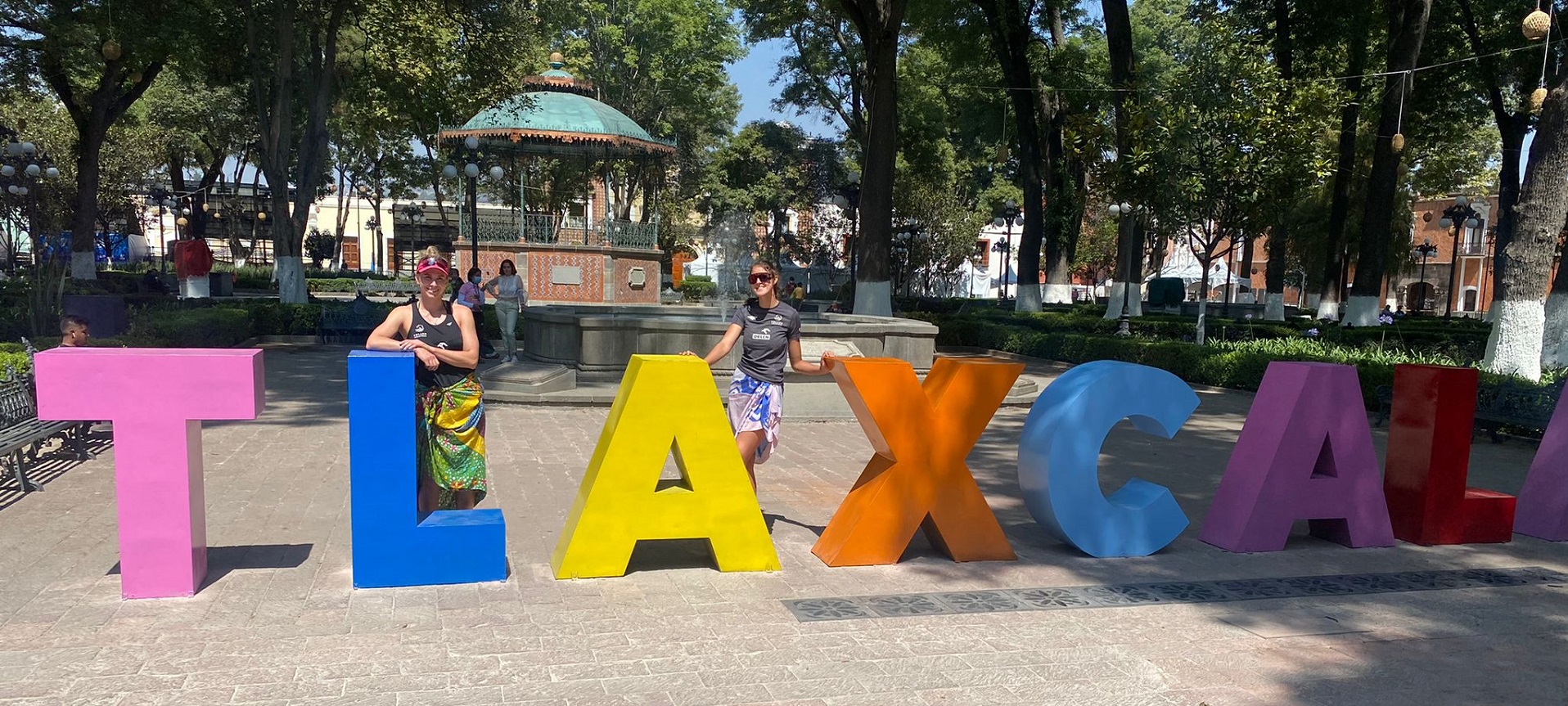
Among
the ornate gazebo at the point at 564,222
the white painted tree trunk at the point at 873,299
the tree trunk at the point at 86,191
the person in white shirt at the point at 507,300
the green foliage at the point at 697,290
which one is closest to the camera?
the person in white shirt at the point at 507,300

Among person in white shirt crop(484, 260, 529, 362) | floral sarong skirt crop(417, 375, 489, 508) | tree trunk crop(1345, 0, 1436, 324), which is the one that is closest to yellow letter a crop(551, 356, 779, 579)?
floral sarong skirt crop(417, 375, 489, 508)

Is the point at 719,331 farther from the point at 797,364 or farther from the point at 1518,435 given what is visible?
the point at 1518,435

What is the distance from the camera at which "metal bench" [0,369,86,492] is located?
6902mm

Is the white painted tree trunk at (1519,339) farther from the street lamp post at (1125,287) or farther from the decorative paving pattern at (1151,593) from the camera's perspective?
the decorative paving pattern at (1151,593)

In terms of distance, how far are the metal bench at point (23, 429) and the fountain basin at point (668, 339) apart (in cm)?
586

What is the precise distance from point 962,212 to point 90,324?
30.6 m

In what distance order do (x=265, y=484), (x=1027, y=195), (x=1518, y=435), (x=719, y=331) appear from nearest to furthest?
(x=265, y=484) → (x=1518, y=435) → (x=719, y=331) → (x=1027, y=195)

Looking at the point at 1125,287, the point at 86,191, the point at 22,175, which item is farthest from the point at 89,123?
the point at 1125,287

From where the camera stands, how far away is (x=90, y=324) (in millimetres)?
13875

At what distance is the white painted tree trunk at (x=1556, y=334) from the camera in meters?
13.0

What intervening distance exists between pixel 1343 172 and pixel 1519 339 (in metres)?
10.6

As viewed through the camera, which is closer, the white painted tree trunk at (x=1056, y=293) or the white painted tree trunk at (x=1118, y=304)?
the white painted tree trunk at (x=1118, y=304)

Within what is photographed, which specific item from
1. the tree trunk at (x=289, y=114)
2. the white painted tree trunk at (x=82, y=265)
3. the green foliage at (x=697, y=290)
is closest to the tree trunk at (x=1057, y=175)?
Result: the tree trunk at (x=289, y=114)

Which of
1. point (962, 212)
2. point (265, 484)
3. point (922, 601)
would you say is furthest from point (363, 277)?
point (922, 601)
